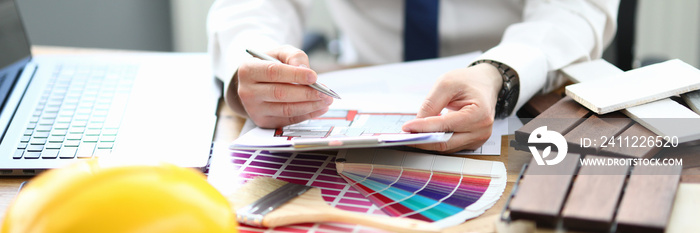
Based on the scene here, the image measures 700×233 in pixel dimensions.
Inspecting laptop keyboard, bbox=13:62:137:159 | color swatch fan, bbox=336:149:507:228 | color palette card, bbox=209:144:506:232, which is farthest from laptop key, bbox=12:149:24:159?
color swatch fan, bbox=336:149:507:228

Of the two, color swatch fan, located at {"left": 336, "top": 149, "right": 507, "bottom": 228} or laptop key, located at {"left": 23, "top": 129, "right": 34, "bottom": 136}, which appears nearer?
color swatch fan, located at {"left": 336, "top": 149, "right": 507, "bottom": 228}

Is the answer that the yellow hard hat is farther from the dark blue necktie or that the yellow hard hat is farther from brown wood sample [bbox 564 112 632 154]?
the dark blue necktie

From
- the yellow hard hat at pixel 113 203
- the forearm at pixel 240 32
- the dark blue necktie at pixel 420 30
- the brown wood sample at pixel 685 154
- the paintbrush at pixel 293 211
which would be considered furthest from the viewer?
the dark blue necktie at pixel 420 30

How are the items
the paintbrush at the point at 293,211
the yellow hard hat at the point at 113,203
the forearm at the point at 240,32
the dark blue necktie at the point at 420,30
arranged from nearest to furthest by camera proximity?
the yellow hard hat at the point at 113,203 < the paintbrush at the point at 293,211 < the forearm at the point at 240,32 < the dark blue necktie at the point at 420,30

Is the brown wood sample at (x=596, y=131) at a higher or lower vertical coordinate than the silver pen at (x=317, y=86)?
lower

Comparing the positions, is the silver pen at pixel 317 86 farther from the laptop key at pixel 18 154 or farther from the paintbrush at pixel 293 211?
the laptop key at pixel 18 154

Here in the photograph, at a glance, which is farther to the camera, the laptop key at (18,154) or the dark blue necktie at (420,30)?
the dark blue necktie at (420,30)

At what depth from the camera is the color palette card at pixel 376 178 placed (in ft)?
1.94

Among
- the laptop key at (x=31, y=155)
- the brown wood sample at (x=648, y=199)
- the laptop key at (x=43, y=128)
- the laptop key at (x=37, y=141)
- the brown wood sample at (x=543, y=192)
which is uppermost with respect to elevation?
the laptop key at (x=43, y=128)

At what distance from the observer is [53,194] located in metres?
0.40

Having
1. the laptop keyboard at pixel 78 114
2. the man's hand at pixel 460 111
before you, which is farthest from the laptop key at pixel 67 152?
the man's hand at pixel 460 111

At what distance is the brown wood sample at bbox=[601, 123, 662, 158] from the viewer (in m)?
0.61

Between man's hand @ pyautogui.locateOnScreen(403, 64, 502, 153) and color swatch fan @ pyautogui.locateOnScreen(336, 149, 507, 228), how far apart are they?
3cm

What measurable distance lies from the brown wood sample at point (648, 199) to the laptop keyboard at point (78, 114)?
61 cm
